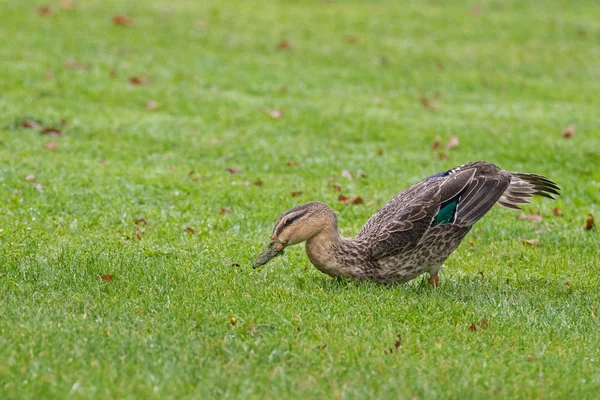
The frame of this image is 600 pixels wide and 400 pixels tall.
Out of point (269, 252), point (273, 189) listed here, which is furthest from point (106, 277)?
point (273, 189)

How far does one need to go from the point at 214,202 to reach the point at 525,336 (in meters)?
4.70

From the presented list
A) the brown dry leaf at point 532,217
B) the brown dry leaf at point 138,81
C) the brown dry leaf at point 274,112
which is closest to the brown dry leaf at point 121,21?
the brown dry leaf at point 138,81

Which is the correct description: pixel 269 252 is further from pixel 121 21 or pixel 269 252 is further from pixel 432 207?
pixel 121 21

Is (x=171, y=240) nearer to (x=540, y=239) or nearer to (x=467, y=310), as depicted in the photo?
(x=467, y=310)

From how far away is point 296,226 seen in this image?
271 inches

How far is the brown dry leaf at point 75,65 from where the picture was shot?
614 inches

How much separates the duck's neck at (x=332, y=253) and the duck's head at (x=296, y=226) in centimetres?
6

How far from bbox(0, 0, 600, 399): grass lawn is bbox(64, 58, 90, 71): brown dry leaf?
0.23 ft

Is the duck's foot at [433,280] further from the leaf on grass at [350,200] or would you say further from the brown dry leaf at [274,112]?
the brown dry leaf at [274,112]

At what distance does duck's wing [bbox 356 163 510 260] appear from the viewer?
6.97 meters

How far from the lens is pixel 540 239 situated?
916 centimetres

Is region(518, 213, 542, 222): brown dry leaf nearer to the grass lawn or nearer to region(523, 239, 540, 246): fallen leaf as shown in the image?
the grass lawn

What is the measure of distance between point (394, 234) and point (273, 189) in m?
3.73

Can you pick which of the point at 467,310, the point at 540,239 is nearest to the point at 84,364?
the point at 467,310
